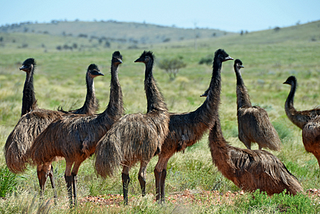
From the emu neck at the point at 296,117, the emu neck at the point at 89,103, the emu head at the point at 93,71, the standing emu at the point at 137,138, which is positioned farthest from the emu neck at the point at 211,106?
the emu neck at the point at 296,117

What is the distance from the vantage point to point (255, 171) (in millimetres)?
5051

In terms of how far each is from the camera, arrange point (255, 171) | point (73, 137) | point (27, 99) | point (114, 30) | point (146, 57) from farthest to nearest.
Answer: point (114, 30), point (27, 99), point (146, 57), point (255, 171), point (73, 137)

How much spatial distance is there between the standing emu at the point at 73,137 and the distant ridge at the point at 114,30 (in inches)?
5179

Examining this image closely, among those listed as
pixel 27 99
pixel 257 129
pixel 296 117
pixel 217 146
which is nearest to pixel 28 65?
pixel 27 99

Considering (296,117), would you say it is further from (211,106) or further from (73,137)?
(73,137)

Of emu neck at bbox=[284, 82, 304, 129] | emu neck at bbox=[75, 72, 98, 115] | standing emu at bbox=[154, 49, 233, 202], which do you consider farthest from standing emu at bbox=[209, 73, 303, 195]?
emu neck at bbox=[284, 82, 304, 129]

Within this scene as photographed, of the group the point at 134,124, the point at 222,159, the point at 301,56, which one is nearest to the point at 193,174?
the point at 222,159

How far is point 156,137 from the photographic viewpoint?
4676 mm

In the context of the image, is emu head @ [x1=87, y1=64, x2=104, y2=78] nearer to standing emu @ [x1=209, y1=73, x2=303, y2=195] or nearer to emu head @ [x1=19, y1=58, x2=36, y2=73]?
emu head @ [x1=19, y1=58, x2=36, y2=73]

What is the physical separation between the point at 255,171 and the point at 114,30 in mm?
154280

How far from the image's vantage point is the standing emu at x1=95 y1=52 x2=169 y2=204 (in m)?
4.20

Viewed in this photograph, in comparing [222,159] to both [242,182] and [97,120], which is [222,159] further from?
[97,120]

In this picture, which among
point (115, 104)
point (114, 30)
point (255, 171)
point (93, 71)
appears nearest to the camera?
point (115, 104)

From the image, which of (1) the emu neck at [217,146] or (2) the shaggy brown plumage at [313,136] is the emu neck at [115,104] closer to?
(1) the emu neck at [217,146]
